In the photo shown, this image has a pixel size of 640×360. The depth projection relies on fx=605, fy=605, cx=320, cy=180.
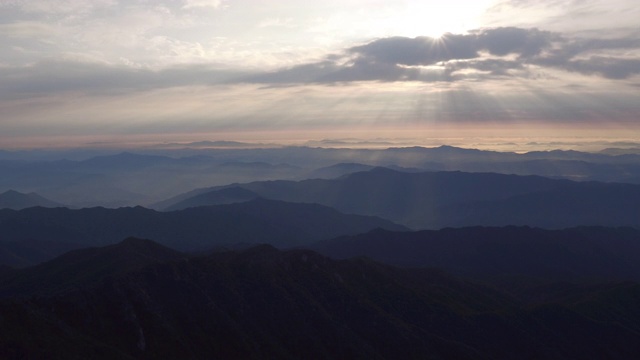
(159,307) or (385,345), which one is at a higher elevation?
(159,307)

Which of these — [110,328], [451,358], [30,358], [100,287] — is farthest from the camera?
[451,358]

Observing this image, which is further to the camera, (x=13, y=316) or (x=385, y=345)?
(x=385, y=345)

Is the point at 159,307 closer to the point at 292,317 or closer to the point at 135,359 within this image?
the point at 135,359

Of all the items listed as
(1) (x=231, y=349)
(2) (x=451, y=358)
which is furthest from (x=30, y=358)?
(2) (x=451, y=358)

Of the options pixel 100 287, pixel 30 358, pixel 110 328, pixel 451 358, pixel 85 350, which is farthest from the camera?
pixel 451 358

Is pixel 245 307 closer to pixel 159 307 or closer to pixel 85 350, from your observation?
pixel 159 307

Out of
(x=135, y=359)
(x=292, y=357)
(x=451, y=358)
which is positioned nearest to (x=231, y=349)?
(x=292, y=357)

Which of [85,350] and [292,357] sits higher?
[85,350]

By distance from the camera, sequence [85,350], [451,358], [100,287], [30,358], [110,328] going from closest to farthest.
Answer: [30,358]
[85,350]
[110,328]
[100,287]
[451,358]

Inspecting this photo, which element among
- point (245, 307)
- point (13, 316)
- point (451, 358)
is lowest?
point (451, 358)
